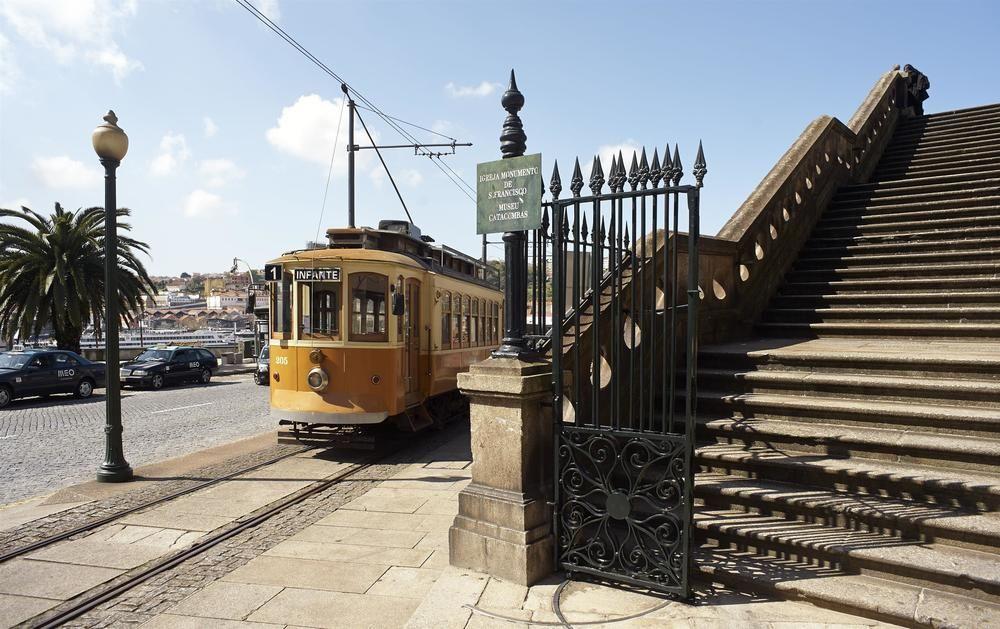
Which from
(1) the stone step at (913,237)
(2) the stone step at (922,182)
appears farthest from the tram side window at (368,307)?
(2) the stone step at (922,182)

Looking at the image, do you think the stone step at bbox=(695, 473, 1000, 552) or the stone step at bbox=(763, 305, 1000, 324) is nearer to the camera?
the stone step at bbox=(695, 473, 1000, 552)

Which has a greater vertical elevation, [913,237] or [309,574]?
[913,237]

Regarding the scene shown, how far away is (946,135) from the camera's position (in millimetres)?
12188

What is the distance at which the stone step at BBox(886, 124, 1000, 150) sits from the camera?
11.5m

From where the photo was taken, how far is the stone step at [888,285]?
6617mm

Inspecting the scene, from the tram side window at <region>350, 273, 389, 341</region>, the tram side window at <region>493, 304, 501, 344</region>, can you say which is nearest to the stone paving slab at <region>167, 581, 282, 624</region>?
the tram side window at <region>350, 273, 389, 341</region>

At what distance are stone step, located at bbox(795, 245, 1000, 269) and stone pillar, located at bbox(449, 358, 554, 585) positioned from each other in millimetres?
5329

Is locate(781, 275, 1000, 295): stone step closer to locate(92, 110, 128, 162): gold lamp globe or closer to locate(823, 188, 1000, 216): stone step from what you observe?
locate(823, 188, 1000, 216): stone step

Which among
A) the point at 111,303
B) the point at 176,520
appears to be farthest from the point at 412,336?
the point at 176,520

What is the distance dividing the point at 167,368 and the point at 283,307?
632 inches

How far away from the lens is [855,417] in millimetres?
4812

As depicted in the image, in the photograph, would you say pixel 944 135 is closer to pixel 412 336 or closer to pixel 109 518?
pixel 412 336

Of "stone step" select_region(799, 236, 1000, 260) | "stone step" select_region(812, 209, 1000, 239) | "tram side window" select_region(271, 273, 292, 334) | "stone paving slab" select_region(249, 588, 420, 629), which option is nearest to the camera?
"stone paving slab" select_region(249, 588, 420, 629)

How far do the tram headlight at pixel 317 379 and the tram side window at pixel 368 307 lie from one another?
27.6 inches
